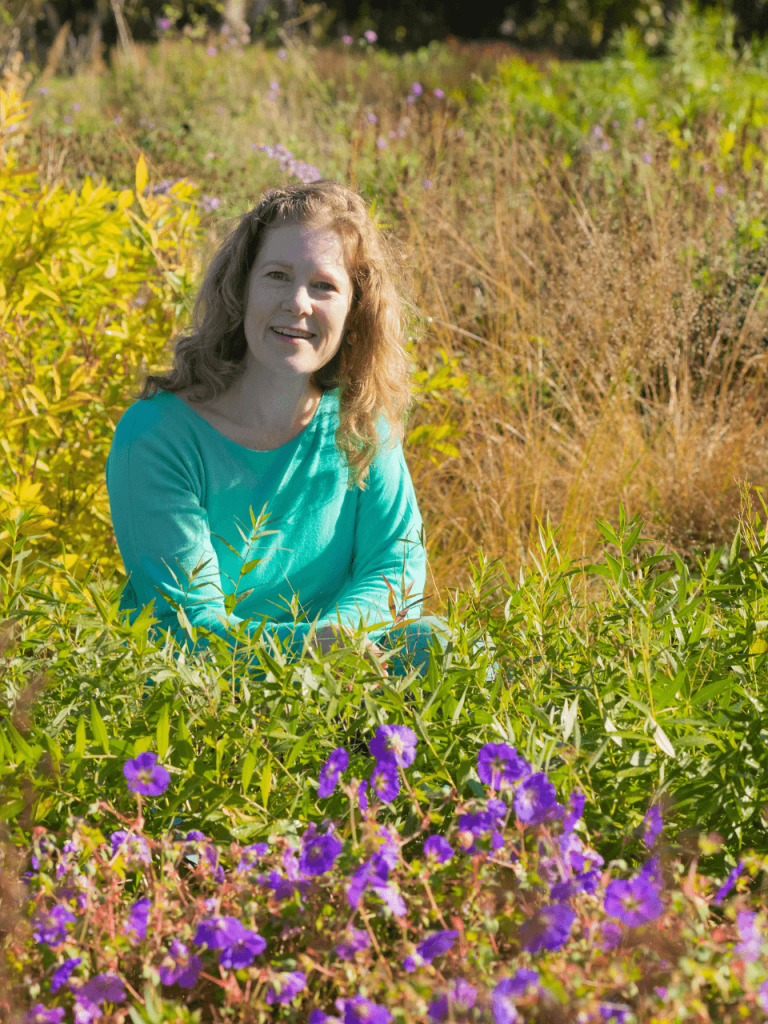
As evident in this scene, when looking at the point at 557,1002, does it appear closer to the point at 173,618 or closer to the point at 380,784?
the point at 380,784

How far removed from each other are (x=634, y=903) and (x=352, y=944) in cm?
27

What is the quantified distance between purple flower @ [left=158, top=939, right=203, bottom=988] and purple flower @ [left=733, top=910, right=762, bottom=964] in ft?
1.68

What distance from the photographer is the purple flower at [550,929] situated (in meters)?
0.87

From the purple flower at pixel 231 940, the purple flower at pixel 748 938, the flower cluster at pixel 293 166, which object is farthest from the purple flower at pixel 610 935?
the flower cluster at pixel 293 166

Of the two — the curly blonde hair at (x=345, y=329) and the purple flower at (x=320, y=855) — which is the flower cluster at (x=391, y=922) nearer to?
the purple flower at (x=320, y=855)

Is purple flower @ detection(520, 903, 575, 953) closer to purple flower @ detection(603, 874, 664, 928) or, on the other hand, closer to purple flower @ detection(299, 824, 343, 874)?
purple flower @ detection(603, 874, 664, 928)

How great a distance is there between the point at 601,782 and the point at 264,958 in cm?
47

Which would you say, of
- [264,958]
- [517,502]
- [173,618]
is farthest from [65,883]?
[517,502]

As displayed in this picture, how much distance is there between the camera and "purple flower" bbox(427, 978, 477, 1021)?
2.73 ft

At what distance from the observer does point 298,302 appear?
6.66ft

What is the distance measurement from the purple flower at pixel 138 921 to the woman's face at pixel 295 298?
126 cm

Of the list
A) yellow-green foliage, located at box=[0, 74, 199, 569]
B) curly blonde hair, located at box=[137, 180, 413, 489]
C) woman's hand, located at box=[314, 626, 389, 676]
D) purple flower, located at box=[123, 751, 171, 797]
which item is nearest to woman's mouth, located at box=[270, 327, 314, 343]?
curly blonde hair, located at box=[137, 180, 413, 489]

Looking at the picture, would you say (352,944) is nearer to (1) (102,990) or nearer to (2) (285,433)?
(1) (102,990)

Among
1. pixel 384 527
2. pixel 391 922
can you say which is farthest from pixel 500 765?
pixel 384 527
